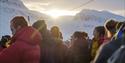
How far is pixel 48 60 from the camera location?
21.2ft

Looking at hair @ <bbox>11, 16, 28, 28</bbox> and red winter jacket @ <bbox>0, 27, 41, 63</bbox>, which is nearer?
red winter jacket @ <bbox>0, 27, 41, 63</bbox>

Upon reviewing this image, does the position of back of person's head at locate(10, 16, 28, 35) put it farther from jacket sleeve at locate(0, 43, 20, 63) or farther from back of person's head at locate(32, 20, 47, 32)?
back of person's head at locate(32, 20, 47, 32)

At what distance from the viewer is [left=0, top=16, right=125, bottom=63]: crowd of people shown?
3557 millimetres

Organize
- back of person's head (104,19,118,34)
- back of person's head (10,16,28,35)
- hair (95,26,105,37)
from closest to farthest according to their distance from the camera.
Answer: back of person's head (10,16,28,35) < back of person's head (104,19,118,34) < hair (95,26,105,37)

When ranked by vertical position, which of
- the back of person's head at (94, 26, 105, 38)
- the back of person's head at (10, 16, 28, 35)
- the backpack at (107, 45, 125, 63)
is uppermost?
the back of person's head at (10, 16, 28, 35)

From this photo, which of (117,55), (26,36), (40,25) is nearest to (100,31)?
(40,25)

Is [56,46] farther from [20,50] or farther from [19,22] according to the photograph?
[20,50]

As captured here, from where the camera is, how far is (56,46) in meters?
6.98

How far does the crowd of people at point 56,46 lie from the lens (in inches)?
140

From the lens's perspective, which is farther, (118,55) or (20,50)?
(20,50)

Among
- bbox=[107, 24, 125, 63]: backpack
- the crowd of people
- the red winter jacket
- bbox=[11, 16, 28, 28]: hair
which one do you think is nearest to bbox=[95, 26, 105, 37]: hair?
the crowd of people

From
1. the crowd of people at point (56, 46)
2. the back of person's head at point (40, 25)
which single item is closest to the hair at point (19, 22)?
the crowd of people at point (56, 46)

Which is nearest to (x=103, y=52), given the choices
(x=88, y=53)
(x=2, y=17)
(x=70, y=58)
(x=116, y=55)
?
(x=116, y=55)

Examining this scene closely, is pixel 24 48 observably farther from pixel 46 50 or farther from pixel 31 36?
pixel 46 50
